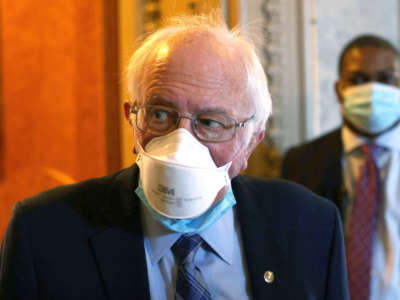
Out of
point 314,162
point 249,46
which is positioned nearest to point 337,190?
point 314,162

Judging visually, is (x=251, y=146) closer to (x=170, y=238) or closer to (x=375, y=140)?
(x=170, y=238)

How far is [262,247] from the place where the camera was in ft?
4.24

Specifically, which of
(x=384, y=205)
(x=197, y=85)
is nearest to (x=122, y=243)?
(x=197, y=85)

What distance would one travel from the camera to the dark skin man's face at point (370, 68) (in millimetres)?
2174

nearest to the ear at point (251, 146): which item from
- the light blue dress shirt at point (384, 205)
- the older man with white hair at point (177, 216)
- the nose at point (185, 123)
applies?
the older man with white hair at point (177, 216)

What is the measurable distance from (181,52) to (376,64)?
1.36m

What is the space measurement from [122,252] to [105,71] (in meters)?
1.24

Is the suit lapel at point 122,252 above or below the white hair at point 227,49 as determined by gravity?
below

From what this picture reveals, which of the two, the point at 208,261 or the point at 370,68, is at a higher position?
the point at 370,68

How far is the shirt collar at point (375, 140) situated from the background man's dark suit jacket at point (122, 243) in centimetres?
75

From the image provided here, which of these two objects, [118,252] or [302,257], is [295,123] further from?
[118,252]

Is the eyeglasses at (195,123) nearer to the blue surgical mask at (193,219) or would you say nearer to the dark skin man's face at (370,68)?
the blue surgical mask at (193,219)

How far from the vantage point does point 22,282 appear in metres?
1.10

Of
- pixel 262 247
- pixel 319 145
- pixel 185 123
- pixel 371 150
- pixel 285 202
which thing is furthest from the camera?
pixel 319 145
